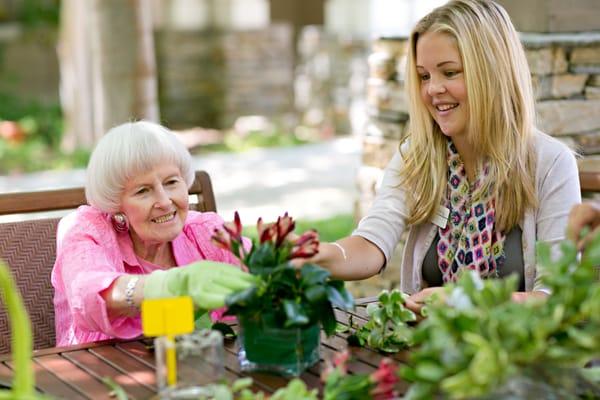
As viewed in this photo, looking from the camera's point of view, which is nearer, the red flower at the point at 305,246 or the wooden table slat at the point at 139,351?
the red flower at the point at 305,246

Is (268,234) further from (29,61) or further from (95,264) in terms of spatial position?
(29,61)

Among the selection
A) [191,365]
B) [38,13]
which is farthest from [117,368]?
[38,13]

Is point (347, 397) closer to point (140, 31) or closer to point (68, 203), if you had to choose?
point (68, 203)

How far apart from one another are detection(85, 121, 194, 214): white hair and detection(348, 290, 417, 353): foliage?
67cm

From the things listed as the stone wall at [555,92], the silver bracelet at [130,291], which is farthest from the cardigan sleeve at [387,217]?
the stone wall at [555,92]

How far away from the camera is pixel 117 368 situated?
2238mm

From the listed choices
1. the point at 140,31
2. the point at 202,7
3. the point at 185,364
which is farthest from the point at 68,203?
the point at 202,7

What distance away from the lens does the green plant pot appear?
82.4 inches

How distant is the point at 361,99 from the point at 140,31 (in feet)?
10.1

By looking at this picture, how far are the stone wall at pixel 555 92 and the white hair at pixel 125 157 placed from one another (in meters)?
1.94

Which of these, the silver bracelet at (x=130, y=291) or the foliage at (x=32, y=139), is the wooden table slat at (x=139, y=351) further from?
the foliage at (x=32, y=139)

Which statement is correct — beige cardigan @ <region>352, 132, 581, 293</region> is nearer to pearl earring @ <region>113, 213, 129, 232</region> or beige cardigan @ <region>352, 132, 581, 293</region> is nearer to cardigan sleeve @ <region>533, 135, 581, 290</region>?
cardigan sleeve @ <region>533, 135, 581, 290</region>

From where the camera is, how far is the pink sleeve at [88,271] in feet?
8.00

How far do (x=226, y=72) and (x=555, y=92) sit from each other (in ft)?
24.9
